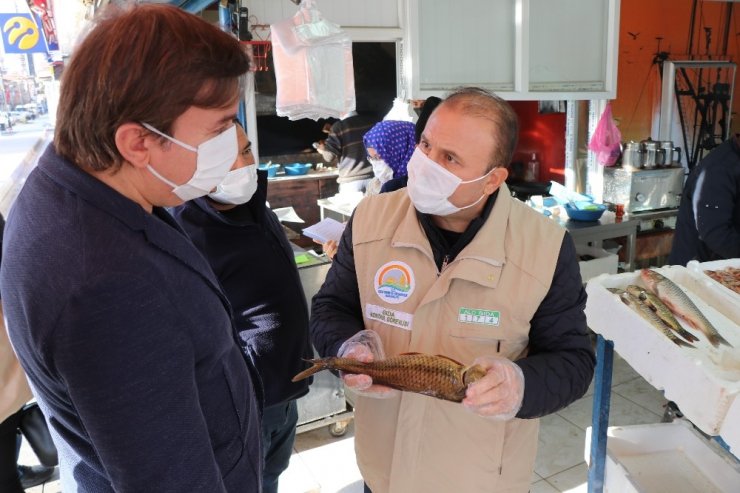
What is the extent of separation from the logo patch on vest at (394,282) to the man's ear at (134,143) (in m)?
0.80

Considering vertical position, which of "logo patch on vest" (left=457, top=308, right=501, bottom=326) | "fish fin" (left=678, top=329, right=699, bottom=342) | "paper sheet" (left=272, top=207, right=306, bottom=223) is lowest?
"paper sheet" (left=272, top=207, right=306, bottom=223)

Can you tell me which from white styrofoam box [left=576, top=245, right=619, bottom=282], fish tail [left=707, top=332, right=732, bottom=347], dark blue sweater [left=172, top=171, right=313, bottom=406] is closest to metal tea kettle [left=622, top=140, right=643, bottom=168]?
white styrofoam box [left=576, top=245, right=619, bottom=282]

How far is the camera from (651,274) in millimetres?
1954

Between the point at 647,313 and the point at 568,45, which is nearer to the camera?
the point at 647,313

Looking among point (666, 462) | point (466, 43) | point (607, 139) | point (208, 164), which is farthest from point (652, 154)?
point (208, 164)

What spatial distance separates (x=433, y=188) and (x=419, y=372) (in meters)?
0.56

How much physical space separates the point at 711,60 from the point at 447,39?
425 centimetres

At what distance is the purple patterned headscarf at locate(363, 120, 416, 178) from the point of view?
158 inches

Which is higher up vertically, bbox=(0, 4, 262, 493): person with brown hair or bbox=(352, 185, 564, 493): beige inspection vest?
bbox=(0, 4, 262, 493): person with brown hair

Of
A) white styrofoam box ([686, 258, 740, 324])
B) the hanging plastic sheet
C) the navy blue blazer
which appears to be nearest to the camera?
the navy blue blazer

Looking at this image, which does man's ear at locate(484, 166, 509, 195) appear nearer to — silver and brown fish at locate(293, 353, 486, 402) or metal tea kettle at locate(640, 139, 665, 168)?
silver and brown fish at locate(293, 353, 486, 402)

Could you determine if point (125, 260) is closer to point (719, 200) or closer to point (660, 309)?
point (660, 309)

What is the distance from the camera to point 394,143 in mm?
4008

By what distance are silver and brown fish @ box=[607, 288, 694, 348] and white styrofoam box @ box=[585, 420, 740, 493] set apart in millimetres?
641
